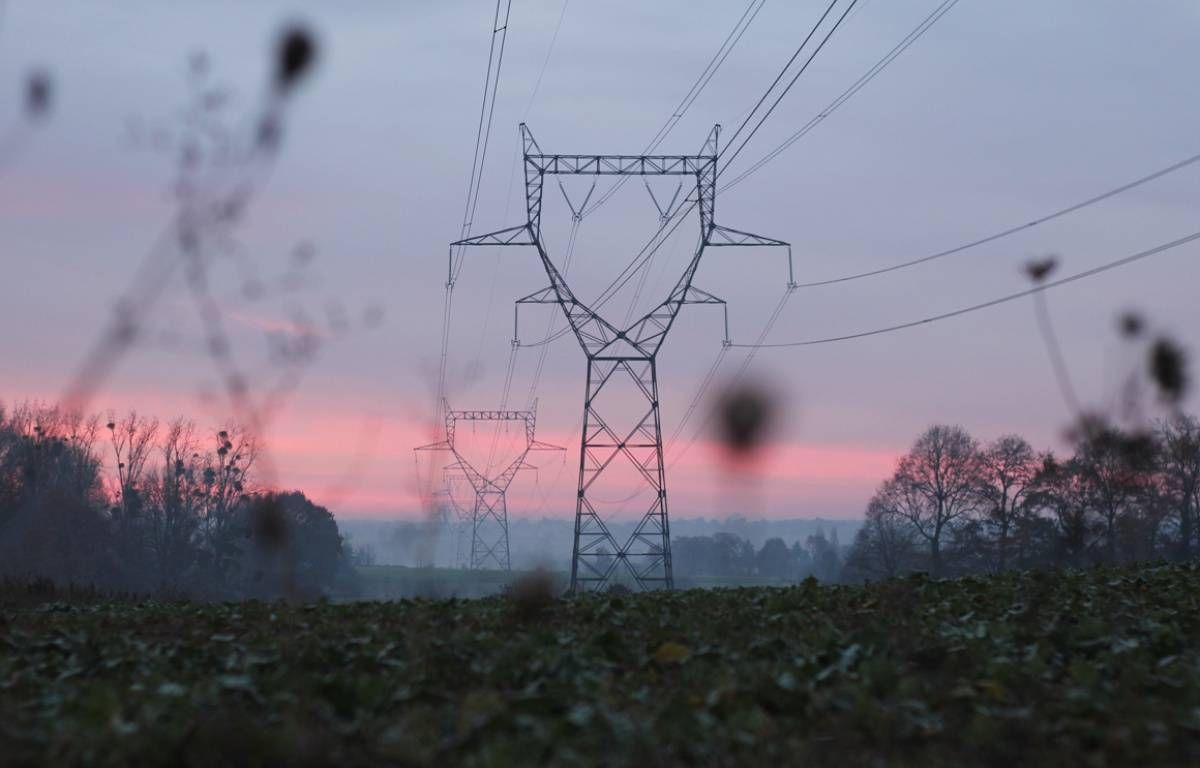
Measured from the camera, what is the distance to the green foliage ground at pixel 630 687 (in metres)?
7.50

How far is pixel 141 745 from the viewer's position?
710cm

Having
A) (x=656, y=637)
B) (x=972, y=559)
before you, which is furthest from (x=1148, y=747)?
(x=972, y=559)

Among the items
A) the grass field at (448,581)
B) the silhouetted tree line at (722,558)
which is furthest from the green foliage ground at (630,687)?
the silhouetted tree line at (722,558)

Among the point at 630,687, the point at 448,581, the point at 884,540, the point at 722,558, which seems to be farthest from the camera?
the point at 884,540

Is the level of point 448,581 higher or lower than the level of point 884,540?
lower

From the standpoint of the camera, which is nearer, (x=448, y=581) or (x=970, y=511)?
(x=448, y=581)

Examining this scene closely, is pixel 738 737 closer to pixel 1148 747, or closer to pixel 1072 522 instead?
pixel 1148 747

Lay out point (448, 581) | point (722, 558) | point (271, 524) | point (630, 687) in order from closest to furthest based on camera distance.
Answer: point (630, 687), point (271, 524), point (448, 581), point (722, 558)

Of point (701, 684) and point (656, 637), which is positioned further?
point (656, 637)

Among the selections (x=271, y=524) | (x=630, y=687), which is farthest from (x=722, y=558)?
(x=271, y=524)

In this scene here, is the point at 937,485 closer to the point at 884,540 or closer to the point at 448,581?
the point at 884,540

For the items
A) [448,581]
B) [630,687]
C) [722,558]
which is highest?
[722,558]

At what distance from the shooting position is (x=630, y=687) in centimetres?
999

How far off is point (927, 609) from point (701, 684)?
20.2 ft
